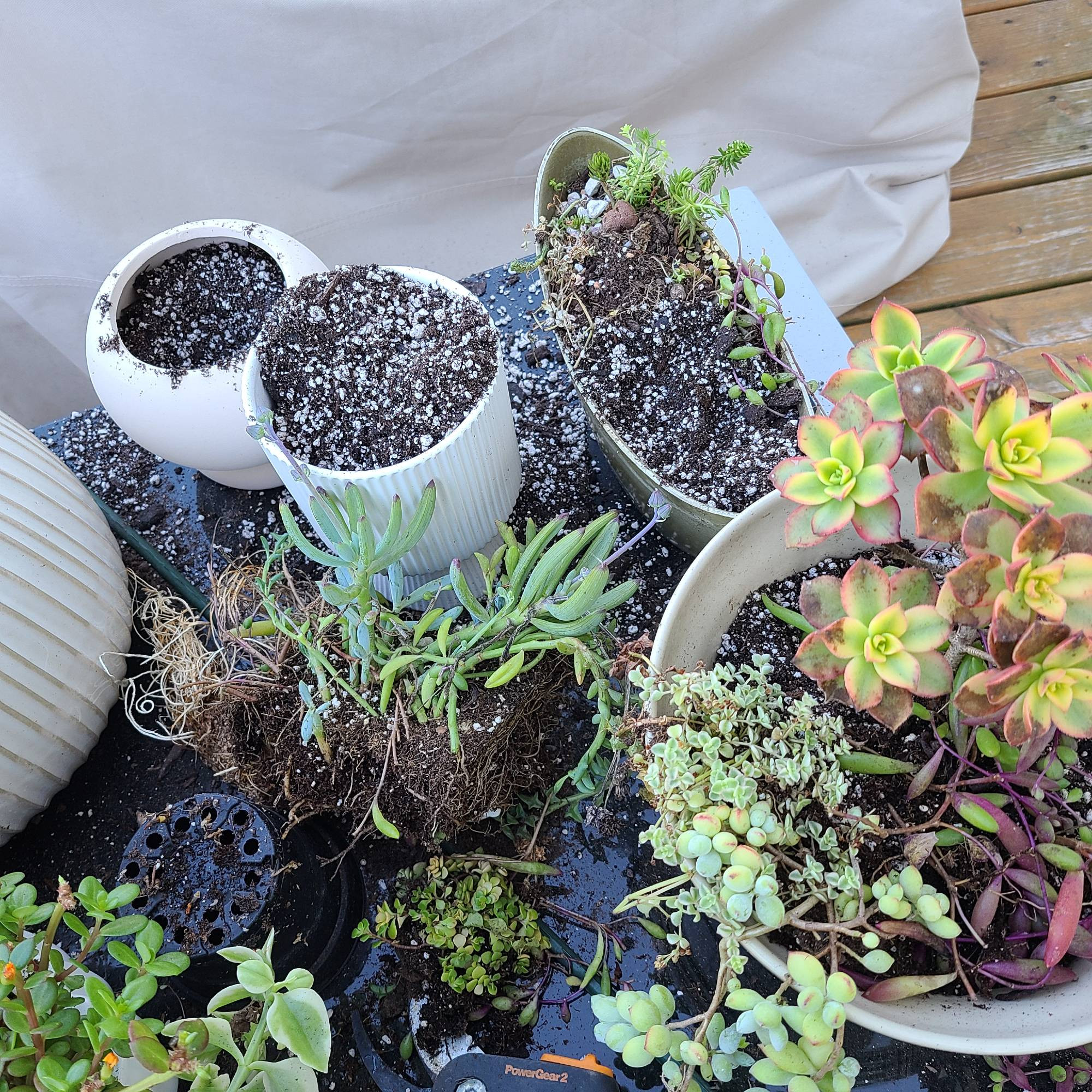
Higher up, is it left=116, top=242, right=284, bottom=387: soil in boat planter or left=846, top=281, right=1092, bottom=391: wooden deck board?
left=116, top=242, right=284, bottom=387: soil in boat planter

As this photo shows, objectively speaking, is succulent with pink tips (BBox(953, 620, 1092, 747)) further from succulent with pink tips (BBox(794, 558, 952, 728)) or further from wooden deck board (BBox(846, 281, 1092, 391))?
wooden deck board (BBox(846, 281, 1092, 391))

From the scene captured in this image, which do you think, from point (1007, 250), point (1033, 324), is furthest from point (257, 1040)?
point (1007, 250)

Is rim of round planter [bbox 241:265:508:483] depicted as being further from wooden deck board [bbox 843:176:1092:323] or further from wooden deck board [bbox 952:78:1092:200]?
wooden deck board [bbox 952:78:1092:200]

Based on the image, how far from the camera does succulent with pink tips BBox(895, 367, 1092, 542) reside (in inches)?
18.0

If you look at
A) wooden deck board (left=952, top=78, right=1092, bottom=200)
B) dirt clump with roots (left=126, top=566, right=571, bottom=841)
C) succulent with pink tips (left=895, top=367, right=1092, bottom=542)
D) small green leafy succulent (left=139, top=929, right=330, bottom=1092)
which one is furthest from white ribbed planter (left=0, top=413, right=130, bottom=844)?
wooden deck board (left=952, top=78, right=1092, bottom=200)

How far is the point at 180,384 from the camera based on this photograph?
0.86 m

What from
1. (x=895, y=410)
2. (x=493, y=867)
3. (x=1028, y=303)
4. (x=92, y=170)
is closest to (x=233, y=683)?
(x=493, y=867)

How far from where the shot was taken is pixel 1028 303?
157cm

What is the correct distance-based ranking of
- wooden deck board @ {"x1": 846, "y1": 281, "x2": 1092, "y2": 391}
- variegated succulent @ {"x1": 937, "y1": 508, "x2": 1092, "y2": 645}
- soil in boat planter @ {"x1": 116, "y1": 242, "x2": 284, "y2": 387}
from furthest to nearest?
wooden deck board @ {"x1": 846, "y1": 281, "x2": 1092, "y2": 391} < soil in boat planter @ {"x1": 116, "y1": 242, "x2": 284, "y2": 387} < variegated succulent @ {"x1": 937, "y1": 508, "x2": 1092, "y2": 645}

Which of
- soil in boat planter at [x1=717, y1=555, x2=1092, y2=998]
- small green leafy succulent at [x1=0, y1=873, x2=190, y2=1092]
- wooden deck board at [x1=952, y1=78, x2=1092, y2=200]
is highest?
small green leafy succulent at [x1=0, y1=873, x2=190, y2=1092]

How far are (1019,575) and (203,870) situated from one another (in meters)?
0.61

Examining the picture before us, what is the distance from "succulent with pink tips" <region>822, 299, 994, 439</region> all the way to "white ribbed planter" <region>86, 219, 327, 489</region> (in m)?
0.58

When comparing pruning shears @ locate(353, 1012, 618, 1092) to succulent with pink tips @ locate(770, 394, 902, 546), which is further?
pruning shears @ locate(353, 1012, 618, 1092)

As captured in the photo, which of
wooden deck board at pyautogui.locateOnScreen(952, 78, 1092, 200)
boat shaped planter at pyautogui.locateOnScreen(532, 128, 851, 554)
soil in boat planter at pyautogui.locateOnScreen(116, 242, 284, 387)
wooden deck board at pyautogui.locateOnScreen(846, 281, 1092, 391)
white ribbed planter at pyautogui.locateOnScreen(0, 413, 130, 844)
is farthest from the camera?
wooden deck board at pyautogui.locateOnScreen(952, 78, 1092, 200)
